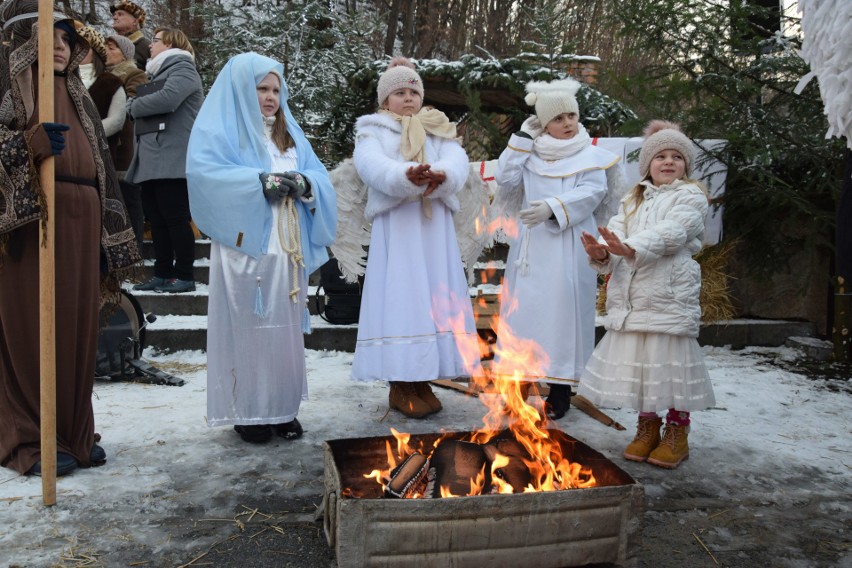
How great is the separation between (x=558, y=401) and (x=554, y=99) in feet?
6.58

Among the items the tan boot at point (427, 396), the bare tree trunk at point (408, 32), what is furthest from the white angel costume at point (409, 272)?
the bare tree trunk at point (408, 32)

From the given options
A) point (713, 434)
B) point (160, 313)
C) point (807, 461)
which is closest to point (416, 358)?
point (713, 434)

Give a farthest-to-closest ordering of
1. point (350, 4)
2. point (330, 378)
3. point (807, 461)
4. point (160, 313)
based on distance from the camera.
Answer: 1. point (350, 4)
2. point (160, 313)
3. point (330, 378)
4. point (807, 461)

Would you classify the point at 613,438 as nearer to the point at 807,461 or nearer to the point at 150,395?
the point at 807,461

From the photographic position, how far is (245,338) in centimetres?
399

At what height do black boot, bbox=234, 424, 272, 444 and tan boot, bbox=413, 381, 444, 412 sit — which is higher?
tan boot, bbox=413, 381, 444, 412

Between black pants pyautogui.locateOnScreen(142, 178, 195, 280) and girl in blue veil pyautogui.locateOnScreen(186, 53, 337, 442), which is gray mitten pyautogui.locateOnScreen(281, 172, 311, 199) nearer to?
girl in blue veil pyautogui.locateOnScreen(186, 53, 337, 442)

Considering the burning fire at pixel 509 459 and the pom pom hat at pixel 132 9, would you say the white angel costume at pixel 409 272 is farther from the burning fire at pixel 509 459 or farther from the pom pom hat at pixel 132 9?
the pom pom hat at pixel 132 9

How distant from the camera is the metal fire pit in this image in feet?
7.73

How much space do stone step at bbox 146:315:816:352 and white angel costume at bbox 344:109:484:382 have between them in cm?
130

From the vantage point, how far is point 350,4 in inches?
686

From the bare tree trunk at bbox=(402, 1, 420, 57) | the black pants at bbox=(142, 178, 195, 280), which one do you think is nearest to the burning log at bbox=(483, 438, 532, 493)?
the black pants at bbox=(142, 178, 195, 280)

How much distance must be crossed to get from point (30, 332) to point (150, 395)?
5.42ft

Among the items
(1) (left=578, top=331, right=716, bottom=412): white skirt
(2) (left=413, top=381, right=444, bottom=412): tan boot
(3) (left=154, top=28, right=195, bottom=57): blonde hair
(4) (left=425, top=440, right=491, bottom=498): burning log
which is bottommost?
(2) (left=413, top=381, right=444, bottom=412): tan boot
